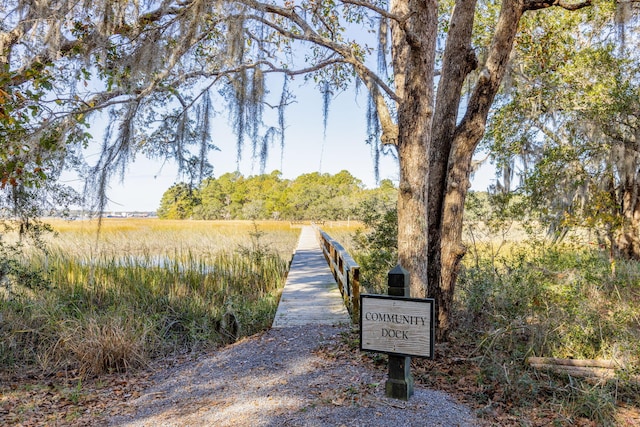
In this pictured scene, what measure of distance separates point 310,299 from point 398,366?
373 centimetres

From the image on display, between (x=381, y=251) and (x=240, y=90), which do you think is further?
(x=381, y=251)

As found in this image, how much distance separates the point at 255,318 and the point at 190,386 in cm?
210

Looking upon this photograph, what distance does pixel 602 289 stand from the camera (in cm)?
636

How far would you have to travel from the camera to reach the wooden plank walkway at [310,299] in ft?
18.7

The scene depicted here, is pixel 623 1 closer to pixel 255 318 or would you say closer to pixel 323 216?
pixel 255 318

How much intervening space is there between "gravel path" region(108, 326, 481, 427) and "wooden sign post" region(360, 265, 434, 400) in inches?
7.5

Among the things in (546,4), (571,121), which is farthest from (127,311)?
(571,121)

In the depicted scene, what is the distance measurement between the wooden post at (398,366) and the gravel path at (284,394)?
74 millimetres

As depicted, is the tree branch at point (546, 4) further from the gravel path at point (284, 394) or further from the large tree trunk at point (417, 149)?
the gravel path at point (284, 394)

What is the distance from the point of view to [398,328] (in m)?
3.18

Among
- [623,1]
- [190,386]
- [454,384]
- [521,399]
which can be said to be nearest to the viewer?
[521,399]

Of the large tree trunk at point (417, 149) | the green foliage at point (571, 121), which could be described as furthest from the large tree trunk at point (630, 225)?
the large tree trunk at point (417, 149)

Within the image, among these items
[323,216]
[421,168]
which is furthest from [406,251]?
[323,216]

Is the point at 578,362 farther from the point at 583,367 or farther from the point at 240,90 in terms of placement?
the point at 240,90
